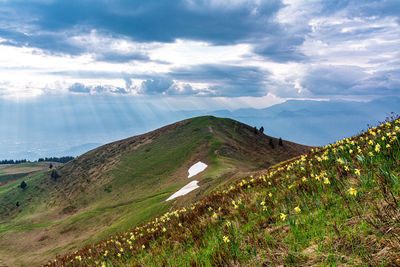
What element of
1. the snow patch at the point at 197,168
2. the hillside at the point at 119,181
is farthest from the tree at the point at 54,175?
the snow patch at the point at 197,168

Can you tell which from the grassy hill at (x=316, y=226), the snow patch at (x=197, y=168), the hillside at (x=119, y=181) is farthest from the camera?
the snow patch at (x=197, y=168)

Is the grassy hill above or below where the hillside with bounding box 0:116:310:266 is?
above

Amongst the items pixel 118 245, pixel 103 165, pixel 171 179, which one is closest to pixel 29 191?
pixel 103 165

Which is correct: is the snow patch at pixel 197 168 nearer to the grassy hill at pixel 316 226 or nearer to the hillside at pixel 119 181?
the hillside at pixel 119 181

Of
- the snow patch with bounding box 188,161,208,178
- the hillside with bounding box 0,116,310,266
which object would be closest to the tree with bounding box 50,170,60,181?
the hillside with bounding box 0,116,310,266

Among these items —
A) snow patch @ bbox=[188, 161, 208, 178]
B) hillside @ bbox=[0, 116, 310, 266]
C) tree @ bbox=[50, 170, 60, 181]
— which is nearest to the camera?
hillside @ bbox=[0, 116, 310, 266]

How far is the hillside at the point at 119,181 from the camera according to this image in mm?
53031

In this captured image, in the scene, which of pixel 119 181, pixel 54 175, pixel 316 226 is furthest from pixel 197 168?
pixel 54 175

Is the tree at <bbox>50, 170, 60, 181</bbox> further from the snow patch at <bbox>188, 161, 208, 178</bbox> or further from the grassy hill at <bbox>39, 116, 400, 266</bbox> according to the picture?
the grassy hill at <bbox>39, 116, 400, 266</bbox>

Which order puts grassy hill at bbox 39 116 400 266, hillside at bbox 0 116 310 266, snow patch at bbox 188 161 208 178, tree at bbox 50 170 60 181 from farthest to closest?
tree at bbox 50 170 60 181, snow patch at bbox 188 161 208 178, hillside at bbox 0 116 310 266, grassy hill at bbox 39 116 400 266

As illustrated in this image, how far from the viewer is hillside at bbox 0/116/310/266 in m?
53.0

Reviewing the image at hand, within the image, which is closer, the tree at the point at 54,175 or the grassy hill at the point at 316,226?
the grassy hill at the point at 316,226

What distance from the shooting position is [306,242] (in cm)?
362

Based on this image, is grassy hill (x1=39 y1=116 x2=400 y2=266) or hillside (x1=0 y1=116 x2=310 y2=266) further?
hillside (x1=0 y1=116 x2=310 y2=266)
